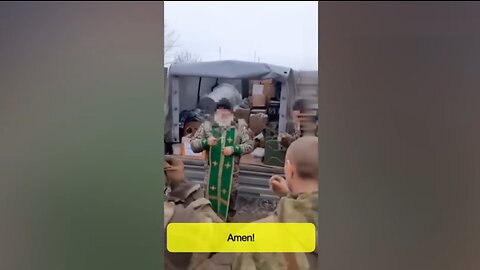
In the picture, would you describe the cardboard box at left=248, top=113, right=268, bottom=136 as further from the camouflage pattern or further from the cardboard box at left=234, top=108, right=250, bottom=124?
the camouflage pattern

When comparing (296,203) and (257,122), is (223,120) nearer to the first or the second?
(257,122)

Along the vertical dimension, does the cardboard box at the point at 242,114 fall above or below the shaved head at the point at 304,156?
above

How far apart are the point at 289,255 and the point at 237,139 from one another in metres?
0.25

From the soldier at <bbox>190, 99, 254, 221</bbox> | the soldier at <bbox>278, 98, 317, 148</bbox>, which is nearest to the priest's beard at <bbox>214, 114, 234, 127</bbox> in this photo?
the soldier at <bbox>190, 99, 254, 221</bbox>

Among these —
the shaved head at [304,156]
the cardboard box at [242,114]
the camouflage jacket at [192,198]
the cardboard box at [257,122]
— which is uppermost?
the cardboard box at [242,114]

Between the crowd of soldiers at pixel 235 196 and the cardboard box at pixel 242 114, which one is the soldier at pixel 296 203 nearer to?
the crowd of soldiers at pixel 235 196

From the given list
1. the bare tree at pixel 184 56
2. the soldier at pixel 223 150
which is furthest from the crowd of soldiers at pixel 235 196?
the bare tree at pixel 184 56
